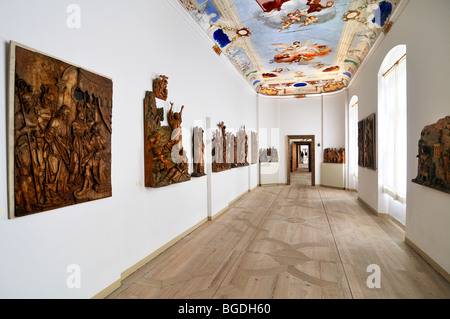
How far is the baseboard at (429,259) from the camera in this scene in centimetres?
449

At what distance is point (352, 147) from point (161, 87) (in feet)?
43.8

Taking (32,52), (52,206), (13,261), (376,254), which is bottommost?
(376,254)

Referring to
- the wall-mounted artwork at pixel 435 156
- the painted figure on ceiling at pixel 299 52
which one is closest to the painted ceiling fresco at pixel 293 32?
the painted figure on ceiling at pixel 299 52

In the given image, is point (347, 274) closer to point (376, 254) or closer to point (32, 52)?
point (376, 254)

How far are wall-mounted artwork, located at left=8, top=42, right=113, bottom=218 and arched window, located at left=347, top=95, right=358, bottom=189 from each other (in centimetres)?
1469

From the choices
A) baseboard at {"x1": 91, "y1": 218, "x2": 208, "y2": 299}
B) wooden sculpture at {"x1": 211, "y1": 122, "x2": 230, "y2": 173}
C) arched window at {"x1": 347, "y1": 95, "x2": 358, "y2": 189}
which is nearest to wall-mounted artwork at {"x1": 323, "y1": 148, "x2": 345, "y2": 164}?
arched window at {"x1": 347, "y1": 95, "x2": 358, "y2": 189}

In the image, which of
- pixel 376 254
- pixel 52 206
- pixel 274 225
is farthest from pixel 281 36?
pixel 52 206

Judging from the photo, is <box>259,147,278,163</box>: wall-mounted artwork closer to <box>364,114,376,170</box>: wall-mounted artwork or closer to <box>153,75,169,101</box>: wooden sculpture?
<box>364,114,376,170</box>: wall-mounted artwork

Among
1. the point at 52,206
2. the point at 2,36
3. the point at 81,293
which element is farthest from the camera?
the point at 81,293

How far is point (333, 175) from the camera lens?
54.5 feet

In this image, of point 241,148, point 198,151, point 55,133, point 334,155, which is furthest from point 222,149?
point 334,155

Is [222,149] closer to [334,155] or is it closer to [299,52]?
[299,52]

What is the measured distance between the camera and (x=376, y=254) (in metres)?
5.67
